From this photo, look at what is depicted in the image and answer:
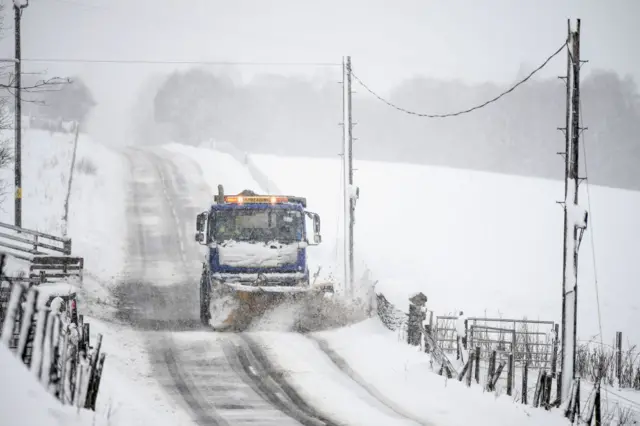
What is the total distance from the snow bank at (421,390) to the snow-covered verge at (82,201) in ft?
28.5

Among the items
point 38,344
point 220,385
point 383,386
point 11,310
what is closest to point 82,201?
point 220,385

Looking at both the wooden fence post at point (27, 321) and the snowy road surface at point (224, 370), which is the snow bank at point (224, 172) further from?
the wooden fence post at point (27, 321)

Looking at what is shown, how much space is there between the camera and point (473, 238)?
4719 cm

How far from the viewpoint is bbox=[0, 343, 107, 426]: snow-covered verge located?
7.96 m

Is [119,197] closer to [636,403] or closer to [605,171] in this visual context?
[636,403]

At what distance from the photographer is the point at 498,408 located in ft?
42.4

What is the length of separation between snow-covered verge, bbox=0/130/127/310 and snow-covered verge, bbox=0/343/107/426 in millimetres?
13127

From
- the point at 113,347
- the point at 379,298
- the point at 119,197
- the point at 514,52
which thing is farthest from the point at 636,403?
the point at 514,52

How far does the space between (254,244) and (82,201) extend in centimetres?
1964

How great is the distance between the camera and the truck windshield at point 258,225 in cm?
1939

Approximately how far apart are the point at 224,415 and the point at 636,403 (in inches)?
435

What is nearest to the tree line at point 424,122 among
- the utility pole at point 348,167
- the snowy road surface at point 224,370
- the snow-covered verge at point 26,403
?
the utility pole at point 348,167

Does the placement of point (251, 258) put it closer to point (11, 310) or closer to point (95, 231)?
point (11, 310)

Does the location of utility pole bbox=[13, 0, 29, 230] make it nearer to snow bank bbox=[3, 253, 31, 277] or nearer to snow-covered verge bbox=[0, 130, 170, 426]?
snow bank bbox=[3, 253, 31, 277]
